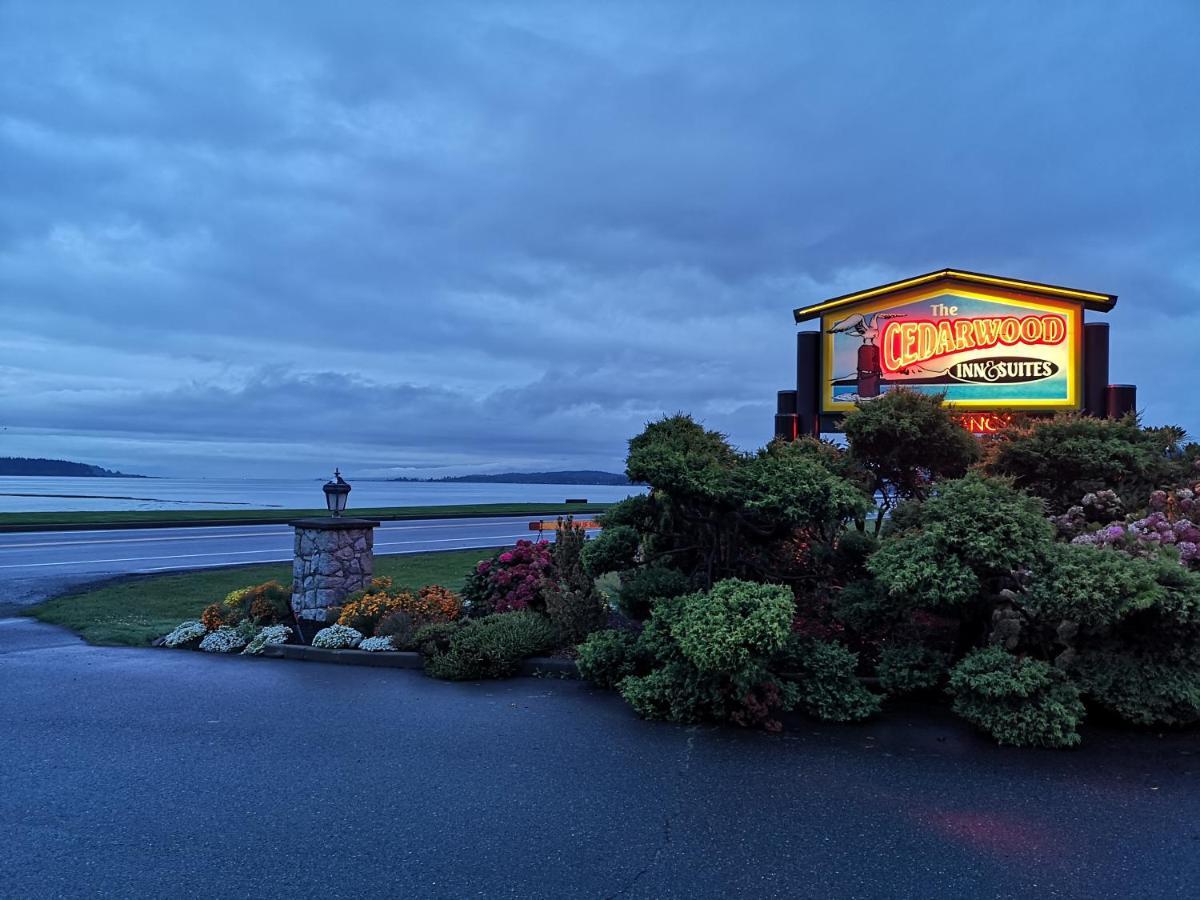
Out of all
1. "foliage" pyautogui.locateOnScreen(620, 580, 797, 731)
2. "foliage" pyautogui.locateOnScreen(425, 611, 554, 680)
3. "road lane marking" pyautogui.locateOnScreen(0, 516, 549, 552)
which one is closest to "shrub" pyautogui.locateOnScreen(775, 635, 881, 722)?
"foliage" pyautogui.locateOnScreen(620, 580, 797, 731)

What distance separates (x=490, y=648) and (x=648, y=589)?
1696mm

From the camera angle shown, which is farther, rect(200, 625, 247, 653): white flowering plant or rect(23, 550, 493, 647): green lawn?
rect(23, 550, 493, 647): green lawn

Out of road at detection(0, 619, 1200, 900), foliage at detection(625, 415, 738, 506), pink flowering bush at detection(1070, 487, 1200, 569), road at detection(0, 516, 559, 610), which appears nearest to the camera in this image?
road at detection(0, 619, 1200, 900)

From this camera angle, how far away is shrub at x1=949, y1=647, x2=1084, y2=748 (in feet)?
17.4

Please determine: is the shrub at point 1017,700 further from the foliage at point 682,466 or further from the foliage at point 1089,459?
the foliage at point 1089,459

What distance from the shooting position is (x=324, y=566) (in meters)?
9.76

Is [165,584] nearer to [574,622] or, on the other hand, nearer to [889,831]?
[574,622]

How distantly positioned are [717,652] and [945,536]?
2.07 m

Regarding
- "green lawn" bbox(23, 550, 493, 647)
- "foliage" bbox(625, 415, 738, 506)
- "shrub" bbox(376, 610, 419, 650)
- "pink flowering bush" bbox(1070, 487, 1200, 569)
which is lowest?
"green lawn" bbox(23, 550, 493, 647)

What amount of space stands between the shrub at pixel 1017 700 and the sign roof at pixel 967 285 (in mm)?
10458

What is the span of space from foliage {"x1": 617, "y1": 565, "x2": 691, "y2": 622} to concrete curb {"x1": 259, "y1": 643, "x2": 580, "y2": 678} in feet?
2.65

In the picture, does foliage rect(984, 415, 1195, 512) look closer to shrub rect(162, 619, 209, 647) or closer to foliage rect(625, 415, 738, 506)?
foliage rect(625, 415, 738, 506)

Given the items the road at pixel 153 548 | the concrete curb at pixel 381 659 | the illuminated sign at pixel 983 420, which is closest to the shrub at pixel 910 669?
the concrete curb at pixel 381 659

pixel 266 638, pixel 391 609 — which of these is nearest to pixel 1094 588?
pixel 391 609
